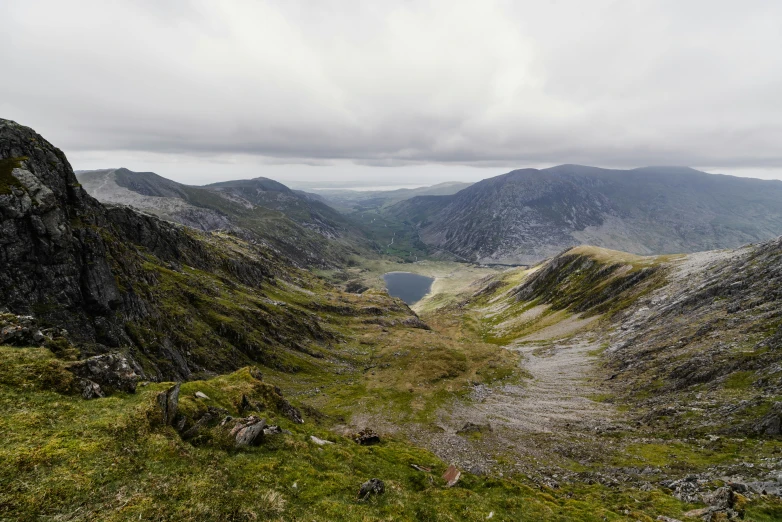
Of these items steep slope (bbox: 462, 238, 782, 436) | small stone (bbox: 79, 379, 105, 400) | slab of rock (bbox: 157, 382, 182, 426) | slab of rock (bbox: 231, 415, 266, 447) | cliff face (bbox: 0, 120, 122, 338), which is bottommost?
steep slope (bbox: 462, 238, 782, 436)

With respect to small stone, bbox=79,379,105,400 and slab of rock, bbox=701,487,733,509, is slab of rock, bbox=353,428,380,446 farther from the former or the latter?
slab of rock, bbox=701,487,733,509

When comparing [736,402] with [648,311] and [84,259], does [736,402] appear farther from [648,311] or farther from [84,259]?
[84,259]

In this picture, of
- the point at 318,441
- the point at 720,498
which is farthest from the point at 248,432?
the point at 720,498

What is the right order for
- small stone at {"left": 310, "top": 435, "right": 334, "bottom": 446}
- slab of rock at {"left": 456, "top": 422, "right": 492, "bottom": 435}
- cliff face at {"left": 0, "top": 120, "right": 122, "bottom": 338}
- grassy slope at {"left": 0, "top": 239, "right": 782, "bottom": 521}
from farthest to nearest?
slab of rock at {"left": 456, "top": 422, "right": 492, "bottom": 435}
cliff face at {"left": 0, "top": 120, "right": 122, "bottom": 338}
small stone at {"left": 310, "top": 435, "right": 334, "bottom": 446}
grassy slope at {"left": 0, "top": 239, "right": 782, "bottom": 521}

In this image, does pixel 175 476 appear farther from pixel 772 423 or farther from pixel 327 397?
pixel 772 423

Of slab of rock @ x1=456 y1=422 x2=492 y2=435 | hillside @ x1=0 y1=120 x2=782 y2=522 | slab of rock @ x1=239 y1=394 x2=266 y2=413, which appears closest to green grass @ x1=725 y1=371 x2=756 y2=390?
hillside @ x1=0 y1=120 x2=782 y2=522

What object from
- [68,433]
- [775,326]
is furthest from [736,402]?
[68,433]

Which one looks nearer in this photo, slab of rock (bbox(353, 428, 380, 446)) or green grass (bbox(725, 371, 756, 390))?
slab of rock (bbox(353, 428, 380, 446))

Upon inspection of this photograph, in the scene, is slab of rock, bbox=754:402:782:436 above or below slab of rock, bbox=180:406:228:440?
below

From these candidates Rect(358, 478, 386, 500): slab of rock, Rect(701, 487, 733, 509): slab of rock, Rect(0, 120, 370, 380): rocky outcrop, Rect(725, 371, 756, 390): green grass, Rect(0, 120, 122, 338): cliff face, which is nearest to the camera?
Rect(358, 478, 386, 500): slab of rock
